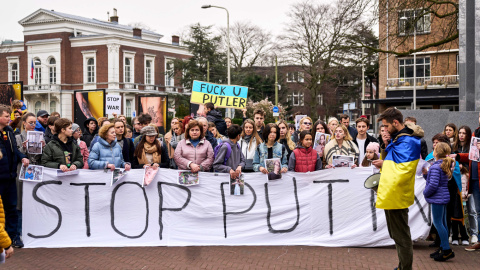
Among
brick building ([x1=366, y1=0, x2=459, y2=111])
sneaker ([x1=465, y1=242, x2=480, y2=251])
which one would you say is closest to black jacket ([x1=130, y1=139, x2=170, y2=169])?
sneaker ([x1=465, y1=242, x2=480, y2=251])

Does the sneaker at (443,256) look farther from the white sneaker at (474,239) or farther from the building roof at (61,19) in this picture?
the building roof at (61,19)

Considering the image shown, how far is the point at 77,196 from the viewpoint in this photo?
8359 millimetres

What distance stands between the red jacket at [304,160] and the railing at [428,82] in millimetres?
40447

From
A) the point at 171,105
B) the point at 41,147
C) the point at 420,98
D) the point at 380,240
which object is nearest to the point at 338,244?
the point at 380,240

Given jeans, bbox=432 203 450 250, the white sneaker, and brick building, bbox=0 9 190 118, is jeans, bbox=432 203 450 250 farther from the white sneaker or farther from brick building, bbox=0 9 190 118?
brick building, bbox=0 9 190 118

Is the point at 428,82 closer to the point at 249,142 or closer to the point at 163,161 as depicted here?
the point at 249,142

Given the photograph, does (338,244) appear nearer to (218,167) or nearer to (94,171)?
(218,167)

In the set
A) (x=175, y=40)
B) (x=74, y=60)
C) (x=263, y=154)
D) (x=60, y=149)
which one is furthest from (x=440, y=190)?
(x=175, y=40)

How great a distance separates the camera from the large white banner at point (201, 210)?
26.9ft

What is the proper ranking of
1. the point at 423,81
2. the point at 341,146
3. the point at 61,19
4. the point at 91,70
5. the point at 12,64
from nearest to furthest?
the point at 341,146, the point at 423,81, the point at 61,19, the point at 91,70, the point at 12,64

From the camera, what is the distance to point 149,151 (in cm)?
863

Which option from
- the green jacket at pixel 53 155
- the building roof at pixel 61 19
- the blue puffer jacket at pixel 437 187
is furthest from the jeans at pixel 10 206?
the building roof at pixel 61 19

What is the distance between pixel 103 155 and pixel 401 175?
14.8ft

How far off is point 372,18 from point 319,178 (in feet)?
28.7
